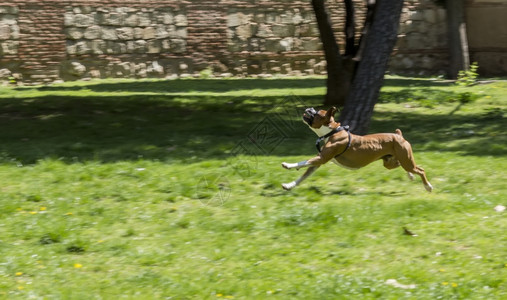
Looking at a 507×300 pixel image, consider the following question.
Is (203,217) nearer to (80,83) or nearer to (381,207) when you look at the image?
(381,207)

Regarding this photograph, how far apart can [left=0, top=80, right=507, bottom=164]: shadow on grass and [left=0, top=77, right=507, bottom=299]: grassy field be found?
0.05 m

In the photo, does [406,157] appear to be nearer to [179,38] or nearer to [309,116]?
[309,116]

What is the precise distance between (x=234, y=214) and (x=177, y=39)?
13.6 metres

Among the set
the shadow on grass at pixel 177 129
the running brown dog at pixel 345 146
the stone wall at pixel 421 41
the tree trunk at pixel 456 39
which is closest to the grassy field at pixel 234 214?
the shadow on grass at pixel 177 129

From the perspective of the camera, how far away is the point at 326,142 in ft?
26.8

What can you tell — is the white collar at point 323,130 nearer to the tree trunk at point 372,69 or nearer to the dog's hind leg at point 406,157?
the dog's hind leg at point 406,157

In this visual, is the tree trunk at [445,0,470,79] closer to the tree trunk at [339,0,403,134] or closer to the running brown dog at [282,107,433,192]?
the tree trunk at [339,0,403,134]

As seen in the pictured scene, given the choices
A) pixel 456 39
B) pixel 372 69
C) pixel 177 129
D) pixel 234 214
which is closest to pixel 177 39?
pixel 456 39

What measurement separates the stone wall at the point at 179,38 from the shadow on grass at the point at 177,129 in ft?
14.6

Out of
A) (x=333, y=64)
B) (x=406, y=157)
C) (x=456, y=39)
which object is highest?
(x=406, y=157)

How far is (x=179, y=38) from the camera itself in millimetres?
21359

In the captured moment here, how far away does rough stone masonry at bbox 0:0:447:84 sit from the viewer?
19.8 metres

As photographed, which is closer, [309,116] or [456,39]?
[309,116]

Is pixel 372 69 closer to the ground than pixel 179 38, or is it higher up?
higher up
